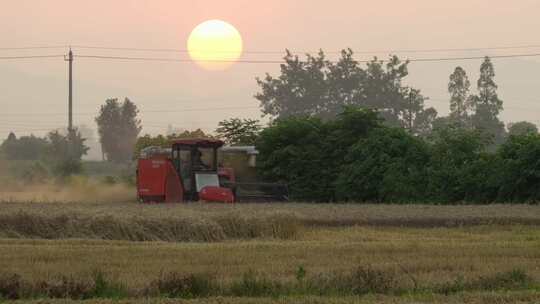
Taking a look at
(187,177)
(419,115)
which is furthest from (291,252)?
(419,115)

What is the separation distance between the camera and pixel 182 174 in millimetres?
33250

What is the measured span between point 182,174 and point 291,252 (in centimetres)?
1676

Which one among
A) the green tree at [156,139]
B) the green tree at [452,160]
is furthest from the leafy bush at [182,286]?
the green tree at [156,139]

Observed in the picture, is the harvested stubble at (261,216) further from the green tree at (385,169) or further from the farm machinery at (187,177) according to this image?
the green tree at (385,169)

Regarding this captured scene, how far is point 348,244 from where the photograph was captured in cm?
1844

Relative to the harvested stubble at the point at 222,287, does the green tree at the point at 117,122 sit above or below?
above

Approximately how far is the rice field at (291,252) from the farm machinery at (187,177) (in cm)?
629

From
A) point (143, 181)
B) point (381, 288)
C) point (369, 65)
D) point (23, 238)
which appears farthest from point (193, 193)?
point (369, 65)

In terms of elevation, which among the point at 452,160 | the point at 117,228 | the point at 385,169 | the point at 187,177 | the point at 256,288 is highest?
the point at 452,160

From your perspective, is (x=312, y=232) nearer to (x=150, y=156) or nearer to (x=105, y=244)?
(x=105, y=244)

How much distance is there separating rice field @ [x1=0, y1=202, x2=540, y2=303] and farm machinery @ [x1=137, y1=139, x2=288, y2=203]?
629 centimetres

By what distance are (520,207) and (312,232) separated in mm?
9059

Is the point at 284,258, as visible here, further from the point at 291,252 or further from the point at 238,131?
the point at 238,131

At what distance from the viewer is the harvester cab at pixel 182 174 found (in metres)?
32.8
